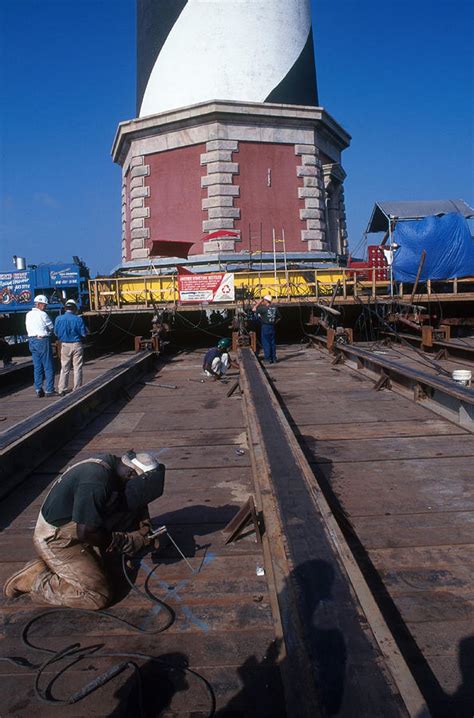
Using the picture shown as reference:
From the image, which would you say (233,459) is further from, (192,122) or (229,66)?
(229,66)

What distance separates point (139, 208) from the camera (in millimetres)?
24016

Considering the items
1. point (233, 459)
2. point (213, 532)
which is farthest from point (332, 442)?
point (213, 532)

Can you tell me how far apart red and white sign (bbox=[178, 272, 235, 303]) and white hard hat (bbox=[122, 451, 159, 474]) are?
A: 14367mm

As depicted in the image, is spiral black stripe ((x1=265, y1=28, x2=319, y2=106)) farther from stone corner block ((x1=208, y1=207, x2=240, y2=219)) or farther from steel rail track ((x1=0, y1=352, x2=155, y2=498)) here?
steel rail track ((x1=0, y1=352, x2=155, y2=498))

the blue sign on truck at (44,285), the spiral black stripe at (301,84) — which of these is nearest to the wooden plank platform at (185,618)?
the blue sign on truck at (44,285)

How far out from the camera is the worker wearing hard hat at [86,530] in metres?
3.54

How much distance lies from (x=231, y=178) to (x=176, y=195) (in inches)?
90.6

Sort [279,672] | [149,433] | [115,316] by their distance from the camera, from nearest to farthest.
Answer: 1. [279,672]
2. [149,433]
3. [115,316]

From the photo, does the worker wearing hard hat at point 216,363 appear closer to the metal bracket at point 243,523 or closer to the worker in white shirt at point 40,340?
the worker in white shirt at point 40,340

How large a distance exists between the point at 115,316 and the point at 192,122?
8.42m

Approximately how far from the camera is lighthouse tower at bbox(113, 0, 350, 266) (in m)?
22.5

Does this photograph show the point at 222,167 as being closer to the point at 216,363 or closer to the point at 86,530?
the point at 216,363

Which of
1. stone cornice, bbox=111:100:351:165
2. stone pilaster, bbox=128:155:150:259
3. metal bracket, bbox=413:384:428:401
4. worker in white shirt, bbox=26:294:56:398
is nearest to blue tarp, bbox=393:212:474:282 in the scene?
stone cornice, bbox=111:100:351:165

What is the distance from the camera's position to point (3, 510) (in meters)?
5.30
